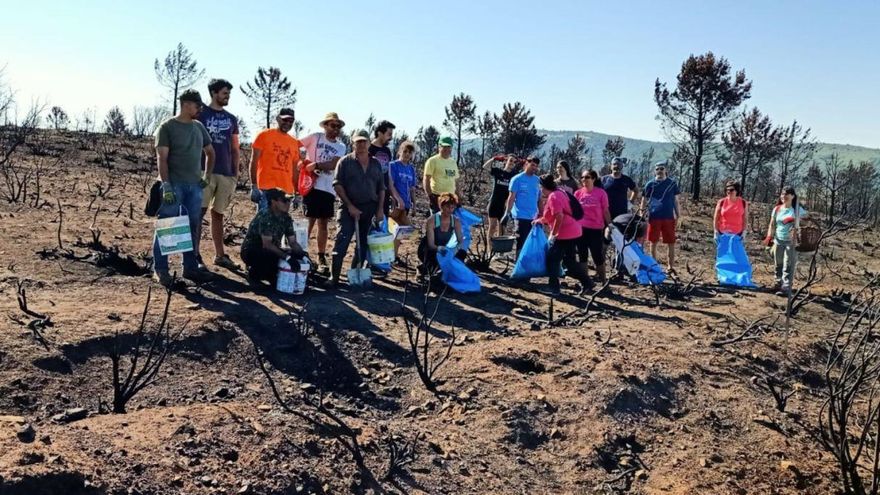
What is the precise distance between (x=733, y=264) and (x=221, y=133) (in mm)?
6116

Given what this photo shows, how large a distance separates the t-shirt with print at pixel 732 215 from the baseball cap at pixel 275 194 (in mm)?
5271

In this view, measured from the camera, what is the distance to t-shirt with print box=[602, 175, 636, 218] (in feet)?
26.3

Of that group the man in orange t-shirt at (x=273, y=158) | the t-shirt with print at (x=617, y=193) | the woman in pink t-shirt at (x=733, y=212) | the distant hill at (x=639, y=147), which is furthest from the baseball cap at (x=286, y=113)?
the distant hill at (x=639, y=147)

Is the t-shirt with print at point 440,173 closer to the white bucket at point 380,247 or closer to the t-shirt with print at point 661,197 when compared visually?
the white bucket at point 380,247

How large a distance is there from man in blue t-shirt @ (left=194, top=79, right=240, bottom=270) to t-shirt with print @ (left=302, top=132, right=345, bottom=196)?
0.78m

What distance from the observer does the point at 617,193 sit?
8.02 m

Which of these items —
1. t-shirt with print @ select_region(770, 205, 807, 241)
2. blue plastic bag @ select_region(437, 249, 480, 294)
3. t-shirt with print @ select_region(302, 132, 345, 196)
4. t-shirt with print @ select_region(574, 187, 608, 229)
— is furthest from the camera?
t-shirt with print @ select_region(770, 205, 807, 241)

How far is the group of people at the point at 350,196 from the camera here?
546 centimetres

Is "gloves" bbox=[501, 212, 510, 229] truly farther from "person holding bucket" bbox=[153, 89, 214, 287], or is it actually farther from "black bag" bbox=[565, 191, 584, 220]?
"person holding bucket" bbox=[153, 89, 214, 287]

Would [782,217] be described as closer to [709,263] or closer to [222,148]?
[709,263]

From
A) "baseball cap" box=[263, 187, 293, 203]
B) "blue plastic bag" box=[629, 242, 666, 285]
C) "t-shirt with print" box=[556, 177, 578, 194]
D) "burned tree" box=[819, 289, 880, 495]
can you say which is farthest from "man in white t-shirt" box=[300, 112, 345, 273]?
"burned tree" box=[819, 289, 880, 495]

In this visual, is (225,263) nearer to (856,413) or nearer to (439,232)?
(439,232)

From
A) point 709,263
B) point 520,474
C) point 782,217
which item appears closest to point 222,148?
point 520,474

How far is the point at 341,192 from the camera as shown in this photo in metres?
5.97
